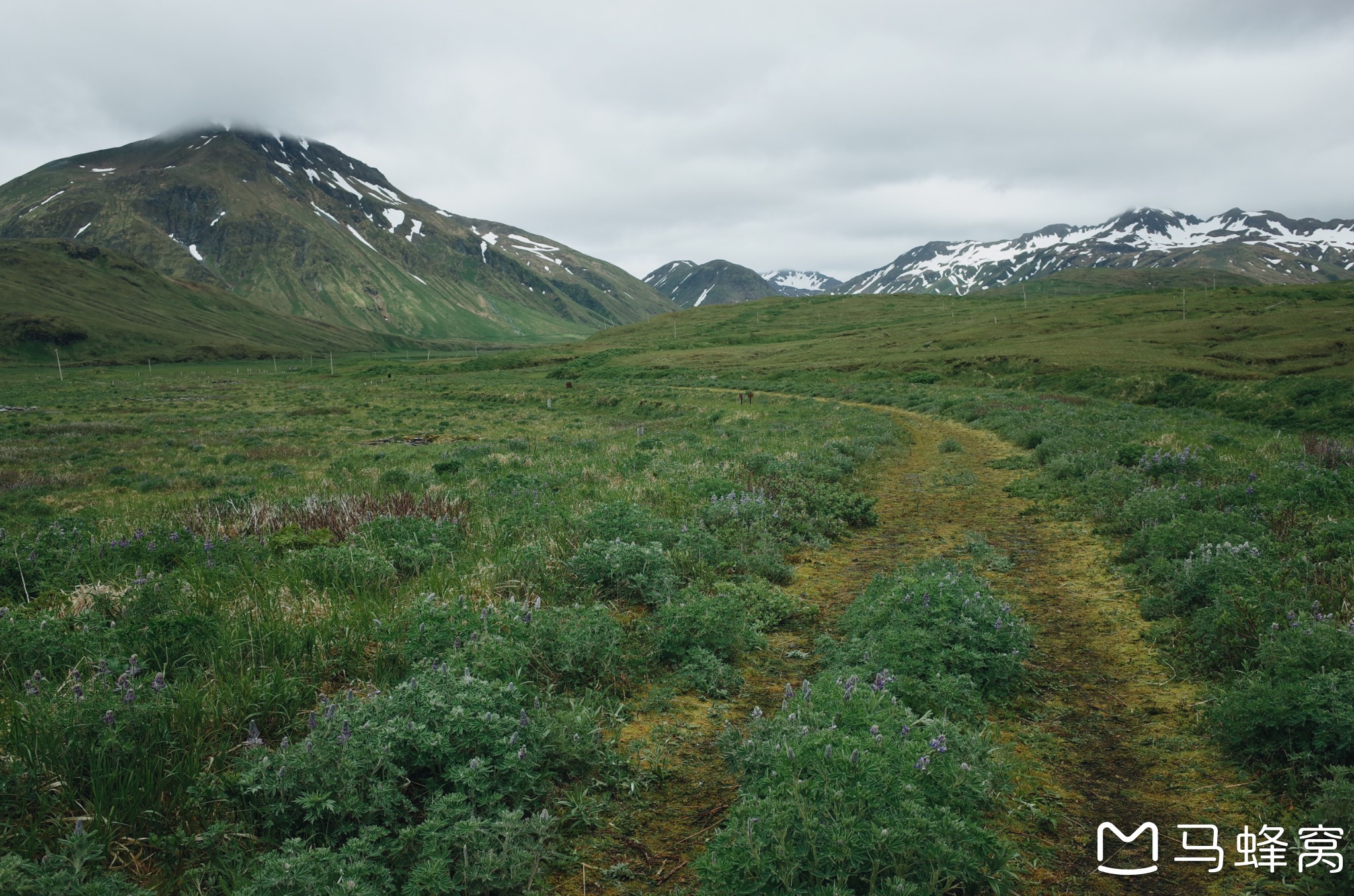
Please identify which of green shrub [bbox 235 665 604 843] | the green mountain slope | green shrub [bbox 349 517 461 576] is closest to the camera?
green shrub [bbox 235 665 604 843]

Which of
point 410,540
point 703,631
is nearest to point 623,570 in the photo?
point 703,631

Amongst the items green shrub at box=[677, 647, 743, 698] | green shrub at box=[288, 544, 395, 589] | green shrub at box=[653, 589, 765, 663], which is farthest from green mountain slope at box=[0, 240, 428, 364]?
green shrub at box=[677, 647, 743, 698]

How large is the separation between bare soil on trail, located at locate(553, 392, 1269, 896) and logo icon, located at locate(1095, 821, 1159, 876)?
37mm

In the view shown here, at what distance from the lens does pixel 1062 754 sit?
4.87 m

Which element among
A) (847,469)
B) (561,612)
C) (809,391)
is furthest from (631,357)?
(561,612)

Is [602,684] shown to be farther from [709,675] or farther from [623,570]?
[623,570]

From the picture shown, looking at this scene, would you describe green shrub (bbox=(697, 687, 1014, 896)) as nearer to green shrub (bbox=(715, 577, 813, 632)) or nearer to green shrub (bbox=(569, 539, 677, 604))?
green shrub (bbox=(715, 577, 813, 632))

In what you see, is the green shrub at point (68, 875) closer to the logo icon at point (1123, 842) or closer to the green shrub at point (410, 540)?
the green shrub at point (410, 540)

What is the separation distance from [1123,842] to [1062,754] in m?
0.87

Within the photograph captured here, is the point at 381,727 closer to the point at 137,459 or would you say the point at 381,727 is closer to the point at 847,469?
the point at 847,469

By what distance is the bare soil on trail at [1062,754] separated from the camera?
12.5 feet

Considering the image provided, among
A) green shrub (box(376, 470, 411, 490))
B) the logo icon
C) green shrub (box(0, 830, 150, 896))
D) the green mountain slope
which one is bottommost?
the logo icon

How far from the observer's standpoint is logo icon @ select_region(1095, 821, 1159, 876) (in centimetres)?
379

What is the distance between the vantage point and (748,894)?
3.29 metres
